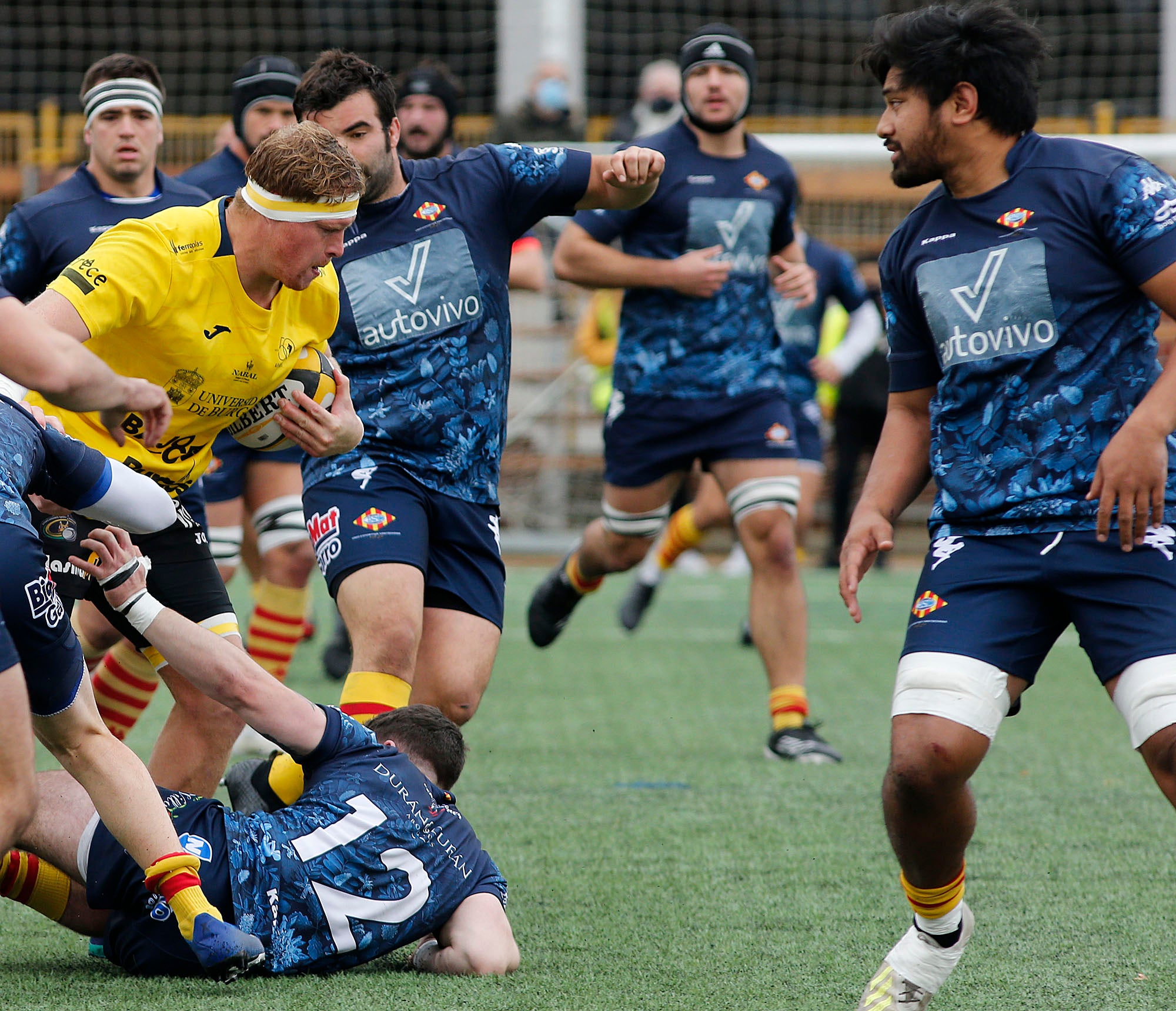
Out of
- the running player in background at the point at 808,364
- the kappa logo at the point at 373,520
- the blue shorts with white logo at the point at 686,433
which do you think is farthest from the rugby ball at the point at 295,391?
the running player in background at the point at 808,364

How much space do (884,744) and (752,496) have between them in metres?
1.16

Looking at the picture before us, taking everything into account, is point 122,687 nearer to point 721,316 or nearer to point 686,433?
point 686,433

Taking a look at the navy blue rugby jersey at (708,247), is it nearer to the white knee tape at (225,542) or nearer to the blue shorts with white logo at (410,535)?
the white knee tape at (225,542)

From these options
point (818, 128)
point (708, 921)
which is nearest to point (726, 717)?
point (708, 921)

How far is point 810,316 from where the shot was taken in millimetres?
9094

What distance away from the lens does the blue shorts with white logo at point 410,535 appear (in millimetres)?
4148

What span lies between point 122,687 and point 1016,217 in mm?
3050

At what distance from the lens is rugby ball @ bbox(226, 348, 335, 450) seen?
372cm

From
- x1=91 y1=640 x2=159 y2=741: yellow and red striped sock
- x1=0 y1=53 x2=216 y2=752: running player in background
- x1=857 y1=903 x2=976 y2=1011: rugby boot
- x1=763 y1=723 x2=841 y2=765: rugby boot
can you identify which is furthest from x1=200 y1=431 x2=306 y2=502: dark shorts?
x1=857 y1=903 x2=976 y2=1011: rugby boot

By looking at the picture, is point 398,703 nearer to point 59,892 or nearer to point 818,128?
point 59,892

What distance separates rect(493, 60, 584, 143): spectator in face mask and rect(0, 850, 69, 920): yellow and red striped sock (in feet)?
33.5

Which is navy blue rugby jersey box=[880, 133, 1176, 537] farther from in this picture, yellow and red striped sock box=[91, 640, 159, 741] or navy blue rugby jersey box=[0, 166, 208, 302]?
navy blue rugby jersey box=[0, 166, 208, 302]

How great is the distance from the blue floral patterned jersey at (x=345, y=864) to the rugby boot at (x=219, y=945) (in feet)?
0.31

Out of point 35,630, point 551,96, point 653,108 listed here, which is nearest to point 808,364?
point 653,108
